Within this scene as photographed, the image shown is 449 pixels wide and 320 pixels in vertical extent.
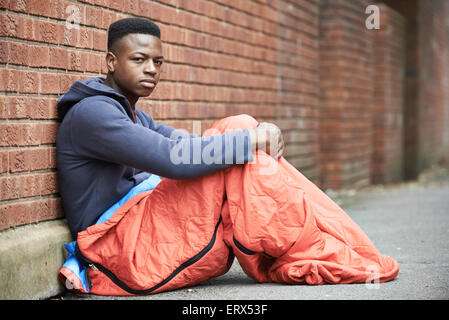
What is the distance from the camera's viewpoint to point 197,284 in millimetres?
3164

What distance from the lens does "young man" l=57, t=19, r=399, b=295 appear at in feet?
9.29

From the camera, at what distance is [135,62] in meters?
3.12

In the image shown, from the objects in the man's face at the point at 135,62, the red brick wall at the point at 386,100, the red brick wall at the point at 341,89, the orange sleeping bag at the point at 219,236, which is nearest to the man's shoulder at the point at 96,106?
the man's face at the point at 135,62

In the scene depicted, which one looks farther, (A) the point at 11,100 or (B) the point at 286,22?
(B) the point at 286,22

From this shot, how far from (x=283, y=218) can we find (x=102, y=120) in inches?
36.0

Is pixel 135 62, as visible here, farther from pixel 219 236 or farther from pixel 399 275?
pixel 399 275

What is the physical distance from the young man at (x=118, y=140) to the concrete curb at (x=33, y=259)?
4.9 inches

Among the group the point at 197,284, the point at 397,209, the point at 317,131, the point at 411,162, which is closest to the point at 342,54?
the point at 317,131

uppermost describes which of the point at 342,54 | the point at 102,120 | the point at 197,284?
the point at 342,54

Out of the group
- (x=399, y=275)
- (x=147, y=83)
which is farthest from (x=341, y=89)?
(x=147, y=83)

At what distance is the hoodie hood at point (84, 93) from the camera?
3.02 metres

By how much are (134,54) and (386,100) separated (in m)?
7.01

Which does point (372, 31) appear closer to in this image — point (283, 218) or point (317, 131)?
point (317, 131)

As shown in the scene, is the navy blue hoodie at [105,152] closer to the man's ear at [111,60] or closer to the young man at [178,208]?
the young man at [178,208]
